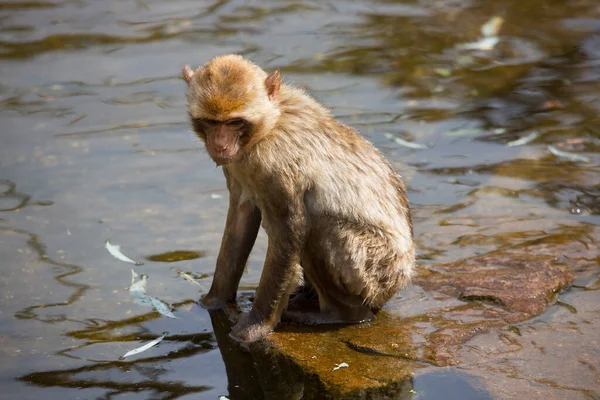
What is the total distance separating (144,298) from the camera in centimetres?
625

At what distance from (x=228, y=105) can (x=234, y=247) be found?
47.4 inches


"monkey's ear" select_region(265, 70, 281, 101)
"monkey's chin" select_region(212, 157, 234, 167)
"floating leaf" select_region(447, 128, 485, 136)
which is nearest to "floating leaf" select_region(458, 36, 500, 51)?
"floating leaf" select_region(447, 128, 485, 136)

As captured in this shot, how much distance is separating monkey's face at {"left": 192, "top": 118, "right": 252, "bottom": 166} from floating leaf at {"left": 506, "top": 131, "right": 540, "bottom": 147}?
4369 mm

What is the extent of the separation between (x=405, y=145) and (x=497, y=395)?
171 inches

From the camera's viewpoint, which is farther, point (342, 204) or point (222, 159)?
point (342, 204)

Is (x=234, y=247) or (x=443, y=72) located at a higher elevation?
(x=443, y=72)

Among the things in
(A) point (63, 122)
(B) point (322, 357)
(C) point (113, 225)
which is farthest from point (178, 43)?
(B) point (322, 357)

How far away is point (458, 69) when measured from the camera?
10.9 metres

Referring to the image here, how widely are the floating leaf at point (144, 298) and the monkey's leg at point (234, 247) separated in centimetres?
29

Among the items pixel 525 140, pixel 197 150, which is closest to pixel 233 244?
pixel 197 150

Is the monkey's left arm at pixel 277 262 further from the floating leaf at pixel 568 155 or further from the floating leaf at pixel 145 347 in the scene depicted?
the floating leaf at pixel 568 155

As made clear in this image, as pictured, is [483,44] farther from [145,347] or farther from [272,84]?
[145,347]

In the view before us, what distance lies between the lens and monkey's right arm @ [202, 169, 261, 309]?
19.3 ft

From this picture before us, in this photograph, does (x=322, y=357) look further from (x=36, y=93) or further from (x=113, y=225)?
(x=36, y=93)
